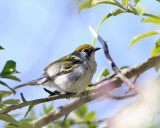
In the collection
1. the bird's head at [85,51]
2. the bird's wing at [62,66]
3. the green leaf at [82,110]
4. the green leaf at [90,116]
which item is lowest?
the green leaf at [90,116]

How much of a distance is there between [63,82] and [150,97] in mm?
2874

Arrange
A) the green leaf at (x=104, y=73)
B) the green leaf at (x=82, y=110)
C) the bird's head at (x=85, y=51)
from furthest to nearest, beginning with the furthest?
the bird's head at (x=85, y=51)
the green leaf at (x=104, y=73)
the green leaf at (x=82, y=110)

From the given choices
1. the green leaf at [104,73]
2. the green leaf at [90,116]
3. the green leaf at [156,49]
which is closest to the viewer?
the green leaf at [156,49]

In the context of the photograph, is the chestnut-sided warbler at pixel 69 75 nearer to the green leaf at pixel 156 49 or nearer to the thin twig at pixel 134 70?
the thin twig at pixel 134 70

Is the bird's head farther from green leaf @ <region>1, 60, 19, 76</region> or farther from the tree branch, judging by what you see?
green leaf @ <region>1, 60, 19, 76</region>

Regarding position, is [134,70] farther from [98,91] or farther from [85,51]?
[85,51]

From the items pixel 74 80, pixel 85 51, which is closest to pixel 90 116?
pixel 74 80

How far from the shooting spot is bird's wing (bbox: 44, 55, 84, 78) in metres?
3.57

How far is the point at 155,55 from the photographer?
2145mm

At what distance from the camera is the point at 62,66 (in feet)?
11.9

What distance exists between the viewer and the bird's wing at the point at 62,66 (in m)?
3.57

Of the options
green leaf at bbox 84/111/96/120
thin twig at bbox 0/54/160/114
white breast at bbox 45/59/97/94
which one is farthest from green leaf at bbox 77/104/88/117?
white breast at bbox 45/59/97/94

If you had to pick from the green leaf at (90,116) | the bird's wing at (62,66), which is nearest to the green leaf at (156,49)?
the green leaf at (90,116)

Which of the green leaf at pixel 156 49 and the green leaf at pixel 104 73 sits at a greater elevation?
the green leaf at pixel 104 73
